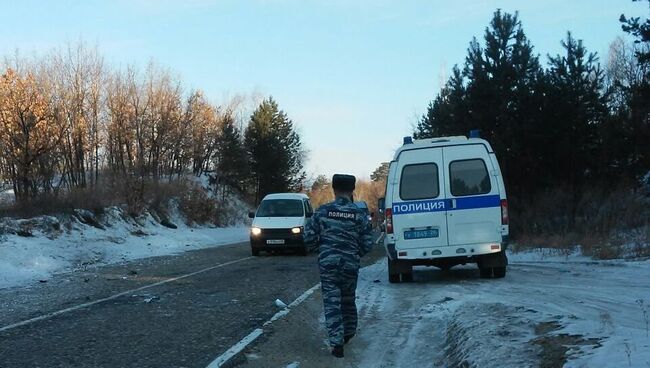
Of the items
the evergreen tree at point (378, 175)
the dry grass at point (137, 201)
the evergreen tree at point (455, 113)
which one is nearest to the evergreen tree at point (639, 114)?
the evergreen tree at point (455, 113)

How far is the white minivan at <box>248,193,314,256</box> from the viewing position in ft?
66.8

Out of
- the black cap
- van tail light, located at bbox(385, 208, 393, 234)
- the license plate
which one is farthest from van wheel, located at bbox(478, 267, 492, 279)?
the black cap

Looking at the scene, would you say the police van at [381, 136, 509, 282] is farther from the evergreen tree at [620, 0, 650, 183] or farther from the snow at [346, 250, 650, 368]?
the evergreen tree at [620, 0, 650, 183]

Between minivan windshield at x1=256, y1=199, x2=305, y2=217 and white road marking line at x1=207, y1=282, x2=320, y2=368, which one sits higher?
minivan windshield at x1=256, y1=199, x2=305, y2=217

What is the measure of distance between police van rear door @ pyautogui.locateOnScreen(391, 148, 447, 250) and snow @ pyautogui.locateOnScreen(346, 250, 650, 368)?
916mm

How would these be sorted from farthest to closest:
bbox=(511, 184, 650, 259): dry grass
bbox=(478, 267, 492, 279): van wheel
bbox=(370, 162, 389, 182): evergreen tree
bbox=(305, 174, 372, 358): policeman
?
1. bbox=(370, 162, 389, 182): evergreen tree
2. bbox=(511, 184, 650, 259): dry grass
3. bbox=(478, 267, 492, 279): van wheel
4. bbox=(305, 174, 372, 358): policeman

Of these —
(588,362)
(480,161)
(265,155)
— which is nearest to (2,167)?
(265,155)

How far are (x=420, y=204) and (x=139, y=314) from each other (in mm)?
5369

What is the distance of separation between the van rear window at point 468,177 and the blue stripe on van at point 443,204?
0.14 meters

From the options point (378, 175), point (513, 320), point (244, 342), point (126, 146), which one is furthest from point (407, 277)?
point (378, 175)

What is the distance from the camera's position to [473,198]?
11078 mm

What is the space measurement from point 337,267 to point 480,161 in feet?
18.4

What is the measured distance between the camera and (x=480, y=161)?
441 inches

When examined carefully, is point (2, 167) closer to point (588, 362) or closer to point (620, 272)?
point (620, 272)
